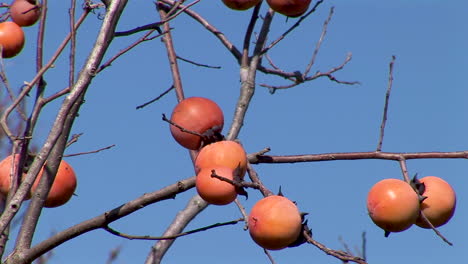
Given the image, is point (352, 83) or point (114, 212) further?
point (352, 83)

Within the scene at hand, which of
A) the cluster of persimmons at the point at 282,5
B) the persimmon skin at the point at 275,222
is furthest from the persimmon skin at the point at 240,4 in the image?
the persimmon skin at the point at 275,222

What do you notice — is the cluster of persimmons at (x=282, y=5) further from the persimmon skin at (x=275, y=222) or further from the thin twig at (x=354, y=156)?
the persimmon skin at (x=275, y=222)

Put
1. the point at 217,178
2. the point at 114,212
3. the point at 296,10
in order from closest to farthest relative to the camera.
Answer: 1. the point at 217,178
2. the point at 114,212
3. the point at 296,10

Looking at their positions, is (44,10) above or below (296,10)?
below

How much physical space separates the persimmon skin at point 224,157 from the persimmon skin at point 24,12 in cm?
181

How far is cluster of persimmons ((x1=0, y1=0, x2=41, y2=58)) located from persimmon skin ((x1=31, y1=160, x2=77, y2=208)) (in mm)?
1307

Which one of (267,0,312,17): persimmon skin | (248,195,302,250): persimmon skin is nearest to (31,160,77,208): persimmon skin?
(248,195,302,250): persimmon skin

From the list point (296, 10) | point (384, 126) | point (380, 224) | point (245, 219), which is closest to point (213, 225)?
point (245, 219)

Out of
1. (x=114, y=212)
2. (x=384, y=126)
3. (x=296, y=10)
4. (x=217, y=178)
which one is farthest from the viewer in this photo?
(x=296, y=10)

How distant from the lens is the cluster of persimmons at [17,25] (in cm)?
349

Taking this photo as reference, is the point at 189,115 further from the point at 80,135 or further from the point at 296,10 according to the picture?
the point at 296,10

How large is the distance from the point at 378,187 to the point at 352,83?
231 centimetres

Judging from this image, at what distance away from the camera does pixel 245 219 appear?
6.78 feet

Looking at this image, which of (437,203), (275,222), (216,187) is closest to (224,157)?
(216,187)
